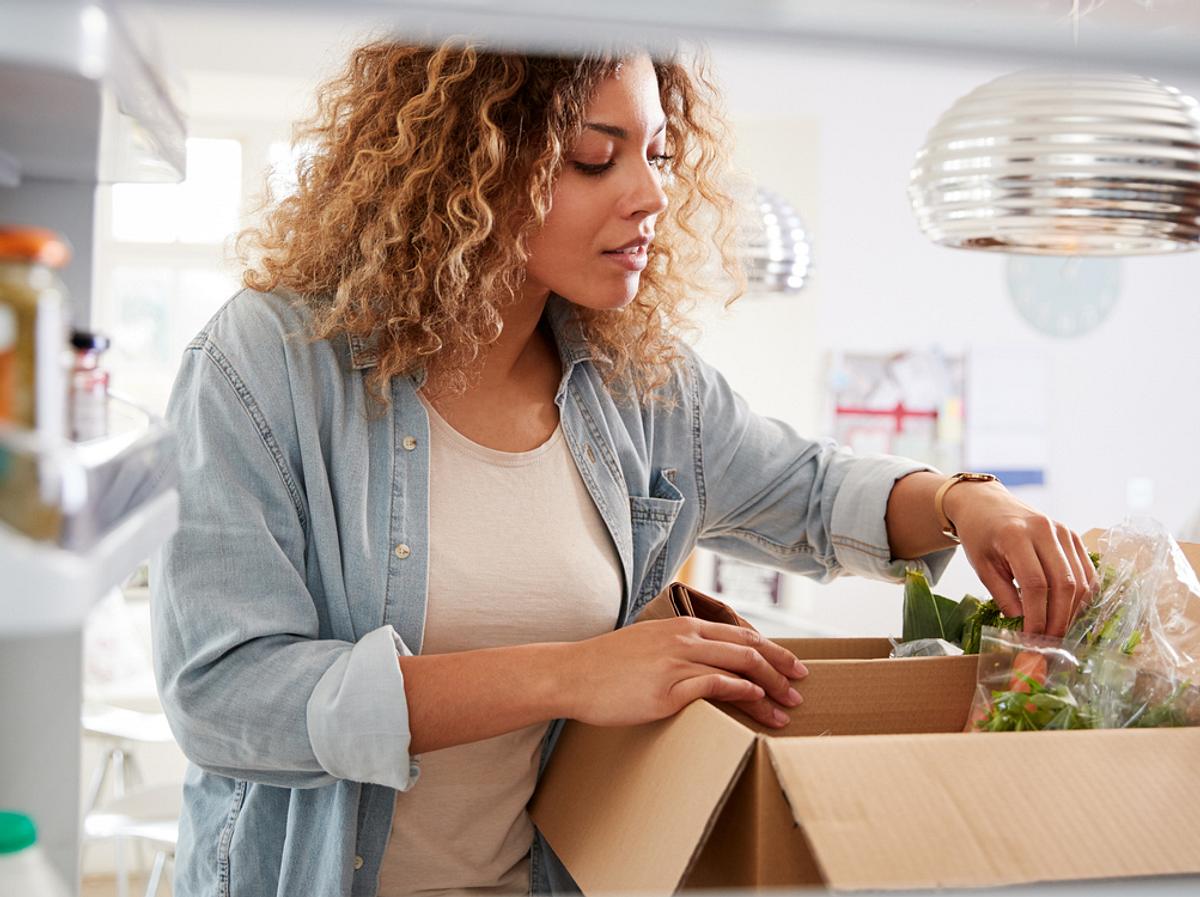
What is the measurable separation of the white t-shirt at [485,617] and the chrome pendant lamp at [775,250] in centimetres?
207

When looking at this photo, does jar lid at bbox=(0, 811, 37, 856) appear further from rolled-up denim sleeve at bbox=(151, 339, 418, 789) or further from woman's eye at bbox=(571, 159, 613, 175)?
woman's eye at bbox=(571, 159, 613, 175)

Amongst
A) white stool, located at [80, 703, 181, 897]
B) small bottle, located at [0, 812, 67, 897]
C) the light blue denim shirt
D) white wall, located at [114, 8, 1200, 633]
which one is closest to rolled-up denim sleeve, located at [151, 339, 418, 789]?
the light blue denim shirt

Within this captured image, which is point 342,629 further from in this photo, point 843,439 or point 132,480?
point 843,439

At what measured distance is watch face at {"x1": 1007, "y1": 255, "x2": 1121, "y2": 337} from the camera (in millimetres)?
5320

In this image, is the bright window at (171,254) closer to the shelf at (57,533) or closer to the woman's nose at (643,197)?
the woman's nose at (643,197)

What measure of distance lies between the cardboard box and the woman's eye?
1.76 ft

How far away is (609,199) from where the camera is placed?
1.17 m

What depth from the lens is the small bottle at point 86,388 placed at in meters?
0.55

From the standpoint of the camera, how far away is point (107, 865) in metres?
4.64

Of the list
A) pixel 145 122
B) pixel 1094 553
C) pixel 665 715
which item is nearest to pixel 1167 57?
pixel 145 122

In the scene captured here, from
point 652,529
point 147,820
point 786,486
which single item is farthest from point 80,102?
point 147,820

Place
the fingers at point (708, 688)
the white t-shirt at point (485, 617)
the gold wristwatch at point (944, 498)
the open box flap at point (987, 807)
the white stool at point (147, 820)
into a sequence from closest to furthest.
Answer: the open box flap at point (987, 807)
the fingers at point (708, 688)
the white t-shirt at point (485, 617)
the gold wristwatch at point (944, 498)
the white stool at point (147, 820)

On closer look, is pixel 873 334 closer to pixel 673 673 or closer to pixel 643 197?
pixel 643 197

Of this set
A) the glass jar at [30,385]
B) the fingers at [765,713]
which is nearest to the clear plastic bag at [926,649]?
the fingers at [765,713]
